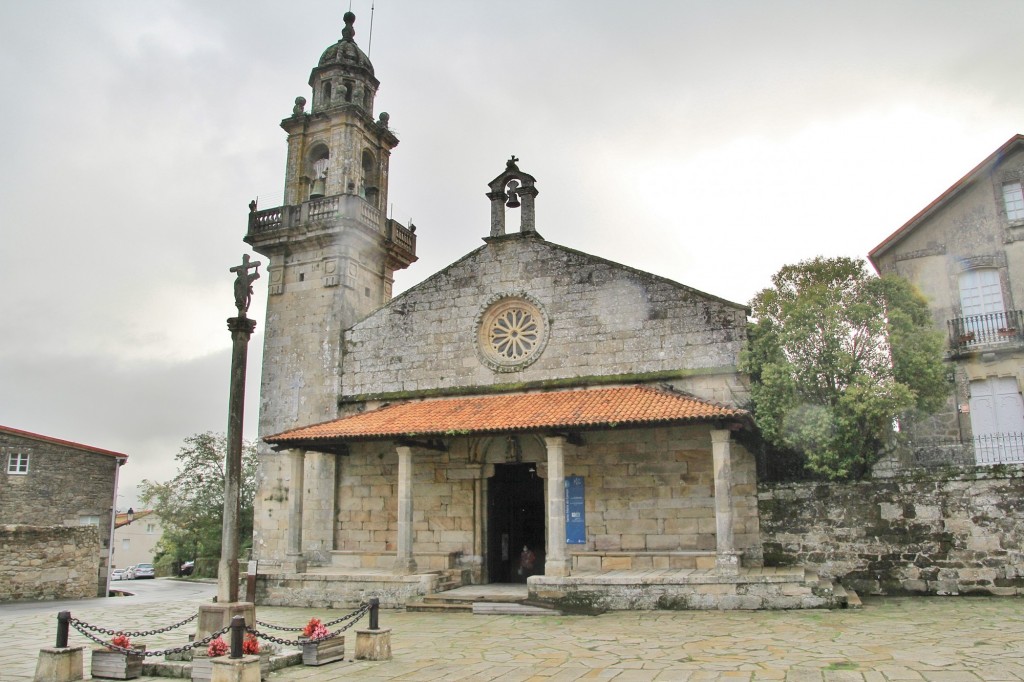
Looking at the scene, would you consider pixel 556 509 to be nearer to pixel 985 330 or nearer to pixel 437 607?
pixel 437 607

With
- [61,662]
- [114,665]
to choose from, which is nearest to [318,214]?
[114,665]

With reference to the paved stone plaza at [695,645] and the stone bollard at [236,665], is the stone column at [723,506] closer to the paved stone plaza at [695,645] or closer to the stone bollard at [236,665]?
the paved stone plaza at [695,645]

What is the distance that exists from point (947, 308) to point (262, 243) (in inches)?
682

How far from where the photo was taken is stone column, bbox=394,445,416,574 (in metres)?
15.8

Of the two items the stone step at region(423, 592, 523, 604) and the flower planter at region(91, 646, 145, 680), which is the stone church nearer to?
the stone step at region(423, 592, 523, 604)

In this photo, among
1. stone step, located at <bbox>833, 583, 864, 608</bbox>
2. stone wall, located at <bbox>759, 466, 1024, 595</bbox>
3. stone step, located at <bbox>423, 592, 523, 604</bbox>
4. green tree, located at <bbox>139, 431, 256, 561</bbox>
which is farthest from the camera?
green tree, located at <bbox>139, 431, 256, 561</bbox>

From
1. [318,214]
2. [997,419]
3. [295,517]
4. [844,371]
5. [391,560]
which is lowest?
[391,560]

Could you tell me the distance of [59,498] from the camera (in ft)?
80.2

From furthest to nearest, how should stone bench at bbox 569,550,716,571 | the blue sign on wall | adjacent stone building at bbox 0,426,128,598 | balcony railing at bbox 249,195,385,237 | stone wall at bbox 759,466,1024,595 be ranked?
adjacent stone building at bbox 0,426,128,598, balcony railing at bbox 249,195,385,237, the blue sign on wall, stone bench at bbox 569,550,716,571, stone wall at bbox 759,466,1024,595

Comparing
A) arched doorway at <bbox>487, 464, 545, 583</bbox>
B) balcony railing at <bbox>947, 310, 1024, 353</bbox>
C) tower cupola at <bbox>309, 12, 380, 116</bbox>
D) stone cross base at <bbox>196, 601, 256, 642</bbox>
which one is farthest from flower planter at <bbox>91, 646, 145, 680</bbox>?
balcony railing at <bbox>947, 310, 1024, 353</bbox>

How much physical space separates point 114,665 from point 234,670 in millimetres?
2013

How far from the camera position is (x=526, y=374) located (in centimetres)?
1770

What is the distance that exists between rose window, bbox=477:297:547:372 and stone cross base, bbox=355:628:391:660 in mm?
9048

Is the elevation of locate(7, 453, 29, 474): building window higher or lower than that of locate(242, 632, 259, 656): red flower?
higher
